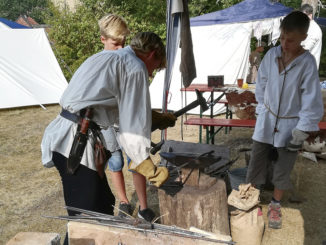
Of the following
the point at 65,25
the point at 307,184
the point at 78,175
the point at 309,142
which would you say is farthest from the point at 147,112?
the point at 65,25

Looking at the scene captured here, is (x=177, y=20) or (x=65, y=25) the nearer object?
(x=177, y=20)

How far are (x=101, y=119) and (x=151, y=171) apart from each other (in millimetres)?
429

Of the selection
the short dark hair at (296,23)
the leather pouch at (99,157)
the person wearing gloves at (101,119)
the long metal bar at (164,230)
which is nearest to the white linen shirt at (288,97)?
the short dark hair at (296,23)

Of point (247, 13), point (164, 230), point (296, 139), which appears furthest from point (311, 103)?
point (247, 13)

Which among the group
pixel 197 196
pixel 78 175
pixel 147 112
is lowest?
pixel 197 196

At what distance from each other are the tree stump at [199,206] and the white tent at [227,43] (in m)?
4.22

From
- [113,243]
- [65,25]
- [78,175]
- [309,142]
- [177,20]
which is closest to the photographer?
[113,243]

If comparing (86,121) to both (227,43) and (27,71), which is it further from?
(27,71)

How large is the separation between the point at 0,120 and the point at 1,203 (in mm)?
4297

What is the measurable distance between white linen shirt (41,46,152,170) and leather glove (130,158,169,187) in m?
0.04

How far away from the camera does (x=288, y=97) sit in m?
2.41

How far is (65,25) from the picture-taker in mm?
10852

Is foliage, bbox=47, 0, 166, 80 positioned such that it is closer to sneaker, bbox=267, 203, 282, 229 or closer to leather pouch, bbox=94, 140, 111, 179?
sneaker, bbox=267, 203, 282, 229

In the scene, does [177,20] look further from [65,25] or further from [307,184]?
[65,25]
